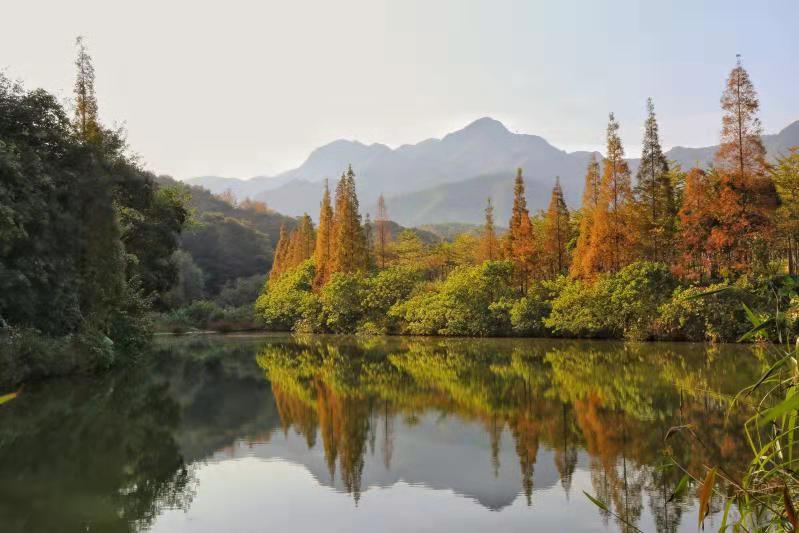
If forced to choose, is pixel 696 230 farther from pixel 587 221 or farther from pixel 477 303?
pixel 477 303

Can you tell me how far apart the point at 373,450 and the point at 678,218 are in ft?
87.2

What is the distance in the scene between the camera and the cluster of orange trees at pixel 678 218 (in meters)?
25.2

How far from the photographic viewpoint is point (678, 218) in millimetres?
31359

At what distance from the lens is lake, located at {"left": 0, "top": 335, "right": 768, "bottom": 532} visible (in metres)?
5.96

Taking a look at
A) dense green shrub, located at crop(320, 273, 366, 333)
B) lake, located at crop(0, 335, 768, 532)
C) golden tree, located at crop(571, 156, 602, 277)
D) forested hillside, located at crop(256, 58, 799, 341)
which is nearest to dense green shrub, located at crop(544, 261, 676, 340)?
forested hillside, located at crop(256, 58, 799, 341)

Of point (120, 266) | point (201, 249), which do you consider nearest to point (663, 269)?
point (120, 266)

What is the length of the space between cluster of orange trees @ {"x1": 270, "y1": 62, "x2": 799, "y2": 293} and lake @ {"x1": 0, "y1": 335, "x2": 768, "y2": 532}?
10.3 meters

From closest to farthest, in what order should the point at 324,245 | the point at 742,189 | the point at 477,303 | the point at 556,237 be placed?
the point at 742,189, the point at 477,303, the point at 556,237, the point at 324,245

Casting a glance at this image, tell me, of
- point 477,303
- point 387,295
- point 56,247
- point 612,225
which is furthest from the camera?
point 387,295

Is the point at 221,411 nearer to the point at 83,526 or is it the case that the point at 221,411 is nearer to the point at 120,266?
the point at 83,526

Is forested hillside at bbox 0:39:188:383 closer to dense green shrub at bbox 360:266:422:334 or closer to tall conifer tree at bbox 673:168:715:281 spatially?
dense green shrub at bbox 360:266:422:334

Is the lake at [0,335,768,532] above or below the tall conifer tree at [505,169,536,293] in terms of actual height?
below

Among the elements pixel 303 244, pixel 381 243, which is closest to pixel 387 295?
pixel 381 243

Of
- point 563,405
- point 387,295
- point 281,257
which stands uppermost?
point 281,257
